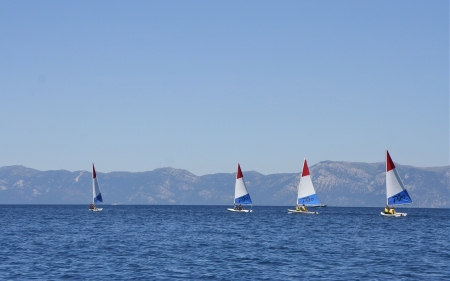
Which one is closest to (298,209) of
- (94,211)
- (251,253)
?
(94,211)

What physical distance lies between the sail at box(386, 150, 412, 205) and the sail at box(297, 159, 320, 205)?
1770 cm

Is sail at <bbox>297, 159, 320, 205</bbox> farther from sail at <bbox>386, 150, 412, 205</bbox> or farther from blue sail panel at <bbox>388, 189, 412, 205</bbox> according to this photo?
blue sail panel at <bbox>388, 189, 412, 205</bbox>

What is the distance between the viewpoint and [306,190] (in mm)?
131875

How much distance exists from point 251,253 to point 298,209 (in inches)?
3311

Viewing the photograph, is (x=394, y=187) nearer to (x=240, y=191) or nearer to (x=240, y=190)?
(x=240, y=190)

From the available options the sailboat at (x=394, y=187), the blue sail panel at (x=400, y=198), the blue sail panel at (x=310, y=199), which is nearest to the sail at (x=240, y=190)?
the blue sail panel at (x=310, y=199)

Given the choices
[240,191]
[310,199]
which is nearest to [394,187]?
[310,199]

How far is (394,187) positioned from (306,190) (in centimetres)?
2028

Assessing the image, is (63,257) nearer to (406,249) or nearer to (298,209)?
(406,249)

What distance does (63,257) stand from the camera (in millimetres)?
53906

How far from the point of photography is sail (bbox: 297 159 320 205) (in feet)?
429

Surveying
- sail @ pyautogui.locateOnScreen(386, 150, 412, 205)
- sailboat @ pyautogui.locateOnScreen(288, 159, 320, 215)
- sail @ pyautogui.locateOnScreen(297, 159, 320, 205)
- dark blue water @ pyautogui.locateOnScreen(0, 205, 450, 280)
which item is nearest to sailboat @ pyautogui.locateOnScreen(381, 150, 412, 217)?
sail @ pyautogui.locateOnScreen(386, 150, 412, 205)

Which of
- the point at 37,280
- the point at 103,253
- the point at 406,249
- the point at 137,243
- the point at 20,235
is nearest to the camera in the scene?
the point at 37,280

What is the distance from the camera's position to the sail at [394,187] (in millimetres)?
116312
